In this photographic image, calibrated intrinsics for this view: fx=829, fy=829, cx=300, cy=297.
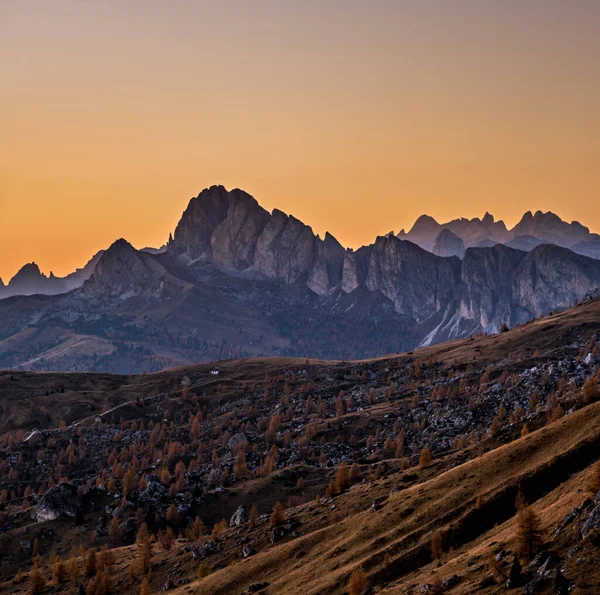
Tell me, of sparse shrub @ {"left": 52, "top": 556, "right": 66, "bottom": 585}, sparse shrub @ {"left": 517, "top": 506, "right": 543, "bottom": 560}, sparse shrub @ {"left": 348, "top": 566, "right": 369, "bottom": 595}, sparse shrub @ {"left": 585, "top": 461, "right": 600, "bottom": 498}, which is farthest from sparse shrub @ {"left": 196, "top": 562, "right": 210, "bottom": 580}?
sparse shrub @ {"left": 585, "top": 461, "right": 600, "bottom": 498}

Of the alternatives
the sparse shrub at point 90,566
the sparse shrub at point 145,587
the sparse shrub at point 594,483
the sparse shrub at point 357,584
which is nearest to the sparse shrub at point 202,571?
the sparse shrub at point 145,587

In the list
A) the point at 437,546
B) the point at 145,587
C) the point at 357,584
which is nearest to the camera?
the point at 357,584

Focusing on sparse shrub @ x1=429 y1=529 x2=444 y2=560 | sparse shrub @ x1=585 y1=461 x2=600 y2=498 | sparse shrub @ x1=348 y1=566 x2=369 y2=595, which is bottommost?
sparse shrub @ x1=348 y1=566 x2=369 y2=595

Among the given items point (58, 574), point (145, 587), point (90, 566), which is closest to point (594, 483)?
point (145, 587)

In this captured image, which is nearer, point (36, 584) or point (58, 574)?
point (36, 584)

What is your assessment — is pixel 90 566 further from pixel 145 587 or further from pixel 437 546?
pixel 437 546

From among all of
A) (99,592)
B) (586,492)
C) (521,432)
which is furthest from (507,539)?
(99,592)

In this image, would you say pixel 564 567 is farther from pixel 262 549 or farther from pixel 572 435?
pixel 262 549

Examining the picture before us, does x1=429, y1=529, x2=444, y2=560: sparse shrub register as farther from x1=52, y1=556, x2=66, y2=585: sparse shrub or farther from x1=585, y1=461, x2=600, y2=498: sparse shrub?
x1=52, y1=556, x2=66, y2=585: sparse shrub

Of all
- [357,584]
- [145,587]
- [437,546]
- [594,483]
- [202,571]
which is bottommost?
[145,587]

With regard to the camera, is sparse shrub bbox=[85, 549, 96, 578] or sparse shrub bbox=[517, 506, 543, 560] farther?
sparse shrub bbox=[85, 549, 96, 578]

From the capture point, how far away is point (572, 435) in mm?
125312

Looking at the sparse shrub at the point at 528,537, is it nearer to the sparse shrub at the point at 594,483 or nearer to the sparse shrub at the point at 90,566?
the sparse shrub at the point at 594,483

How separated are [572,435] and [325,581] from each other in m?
43.0
